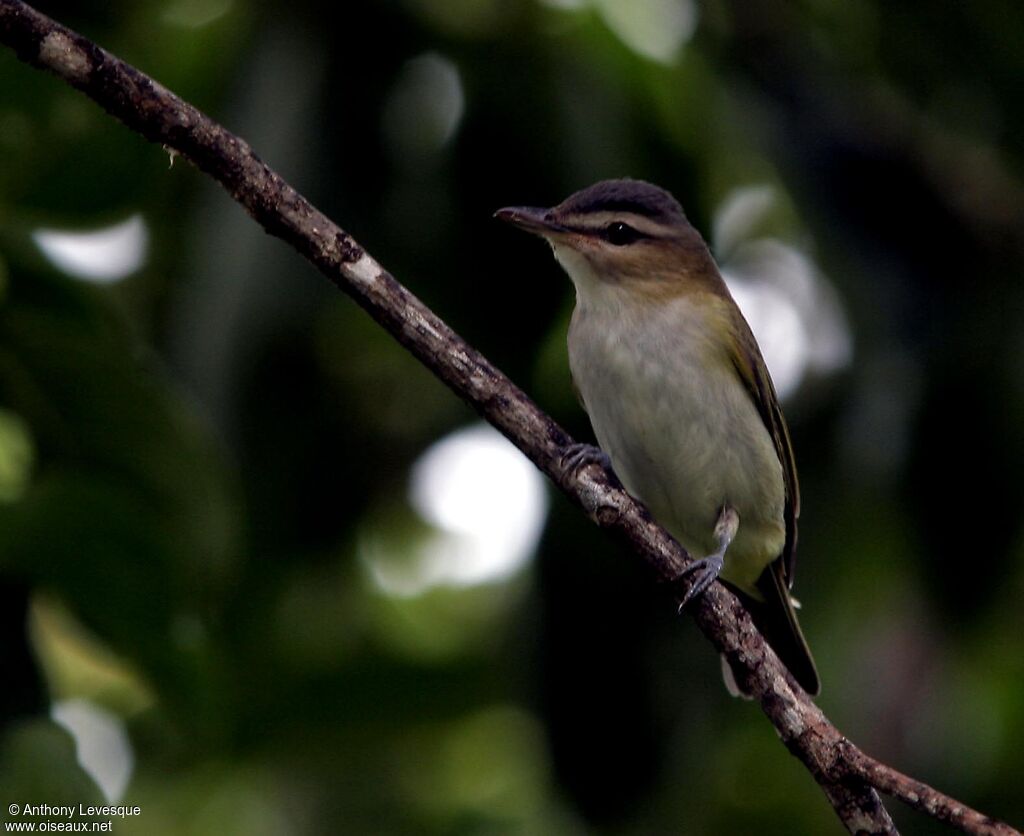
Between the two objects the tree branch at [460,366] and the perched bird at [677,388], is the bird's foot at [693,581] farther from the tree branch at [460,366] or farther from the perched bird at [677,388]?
the perched bird at [677,388]

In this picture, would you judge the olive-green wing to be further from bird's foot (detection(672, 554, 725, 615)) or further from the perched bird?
bird's foot (detection(672, 554, 725, 615))

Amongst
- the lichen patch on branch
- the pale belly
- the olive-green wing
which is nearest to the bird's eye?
the pale belly

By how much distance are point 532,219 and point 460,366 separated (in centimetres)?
165

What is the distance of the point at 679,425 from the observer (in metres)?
4.68

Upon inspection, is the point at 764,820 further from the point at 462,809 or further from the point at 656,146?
the point at 656,146

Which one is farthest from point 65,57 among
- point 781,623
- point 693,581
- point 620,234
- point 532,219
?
point 781,623

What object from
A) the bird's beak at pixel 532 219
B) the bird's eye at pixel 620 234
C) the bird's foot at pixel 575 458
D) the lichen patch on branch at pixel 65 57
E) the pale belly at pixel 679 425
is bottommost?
the bird's foot at pixel 575 458

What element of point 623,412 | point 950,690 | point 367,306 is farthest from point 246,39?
point 950,690

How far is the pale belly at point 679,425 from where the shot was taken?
4645 mm

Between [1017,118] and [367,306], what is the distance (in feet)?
9.37

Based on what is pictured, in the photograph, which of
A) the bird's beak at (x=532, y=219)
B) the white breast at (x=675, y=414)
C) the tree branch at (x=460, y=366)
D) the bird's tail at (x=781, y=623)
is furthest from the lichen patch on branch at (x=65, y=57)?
the bird's tail at (x=781, y=623)

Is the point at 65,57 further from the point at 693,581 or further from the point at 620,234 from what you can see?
the point at 620,234

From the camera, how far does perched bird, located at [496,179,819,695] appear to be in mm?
4648

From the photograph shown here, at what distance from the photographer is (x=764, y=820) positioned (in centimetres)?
636
